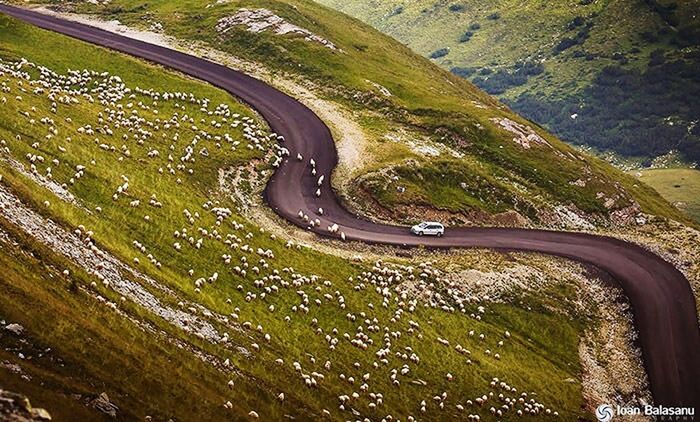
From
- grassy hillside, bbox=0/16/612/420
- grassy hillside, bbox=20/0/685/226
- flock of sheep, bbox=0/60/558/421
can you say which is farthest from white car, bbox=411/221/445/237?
flock of sheep, bbox=0/60/558/421

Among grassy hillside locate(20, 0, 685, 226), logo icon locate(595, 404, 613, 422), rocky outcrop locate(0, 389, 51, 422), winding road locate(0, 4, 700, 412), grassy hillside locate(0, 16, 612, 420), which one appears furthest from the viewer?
grassy hillside locate(20, 0, 685, 226)

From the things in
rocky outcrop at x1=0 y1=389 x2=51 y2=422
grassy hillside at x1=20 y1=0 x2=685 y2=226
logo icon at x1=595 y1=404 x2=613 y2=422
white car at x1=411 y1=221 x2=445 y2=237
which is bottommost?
rocky outcrop at x1=0 y1=389 x2=51 y2=422

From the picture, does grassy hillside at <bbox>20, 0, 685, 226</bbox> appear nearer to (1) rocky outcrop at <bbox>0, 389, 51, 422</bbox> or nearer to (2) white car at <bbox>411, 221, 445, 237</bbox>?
(2) white car at <bbox>411, 221, 445, 237</bbox>

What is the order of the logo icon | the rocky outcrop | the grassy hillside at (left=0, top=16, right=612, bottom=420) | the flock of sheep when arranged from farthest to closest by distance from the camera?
1. the logo icon
2. the flock of sheep
3. the grassy hillside at (left=0, top=16, right=612, bottom=420)
4. the rocky outcrop

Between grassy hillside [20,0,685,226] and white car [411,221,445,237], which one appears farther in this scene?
grassy hillside [20,0,685,226]

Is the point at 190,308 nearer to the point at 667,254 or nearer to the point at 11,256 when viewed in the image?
the point at 11,256

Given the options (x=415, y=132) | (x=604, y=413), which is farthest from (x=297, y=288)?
(x=415, y=132)
